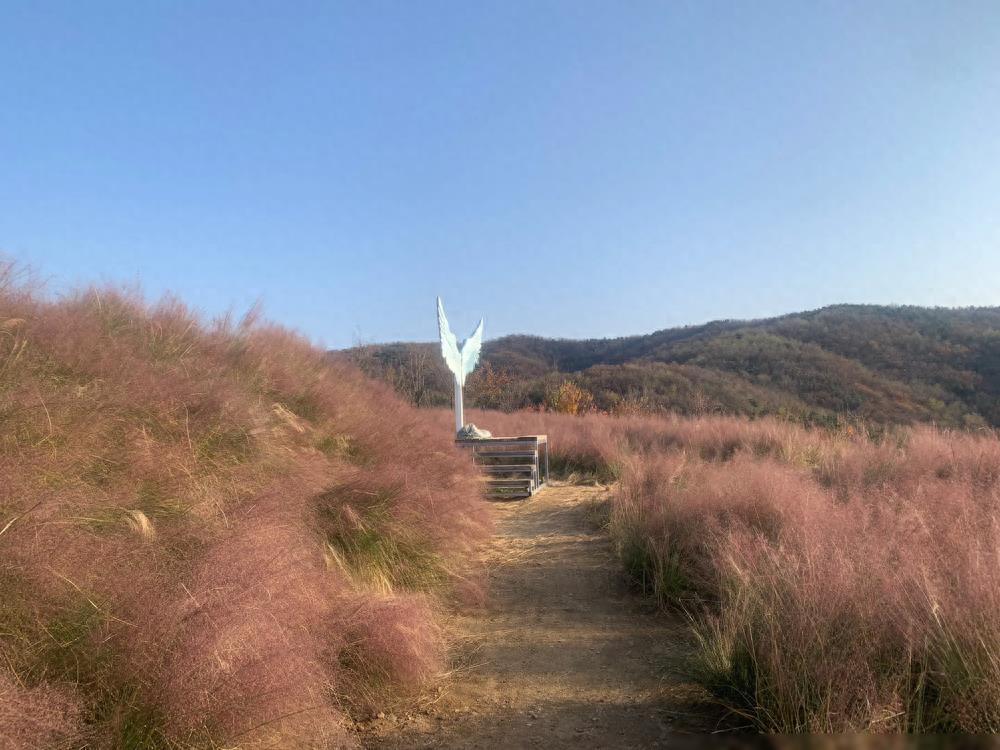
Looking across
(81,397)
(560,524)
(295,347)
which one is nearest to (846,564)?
(81,397)

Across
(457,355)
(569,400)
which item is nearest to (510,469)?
(457,355)

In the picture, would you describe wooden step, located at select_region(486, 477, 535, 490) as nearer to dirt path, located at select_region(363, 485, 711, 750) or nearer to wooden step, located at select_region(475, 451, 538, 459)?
wooden step, located at select_region(475, 451, 538, 459)

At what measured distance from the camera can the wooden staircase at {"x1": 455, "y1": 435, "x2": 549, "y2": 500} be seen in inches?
429

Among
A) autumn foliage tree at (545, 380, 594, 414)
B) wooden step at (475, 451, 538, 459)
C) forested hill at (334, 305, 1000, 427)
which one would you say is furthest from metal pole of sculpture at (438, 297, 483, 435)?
autumn foliage tree at (545, 380, 594, 414)

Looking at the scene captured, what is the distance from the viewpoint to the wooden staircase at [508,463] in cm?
1091

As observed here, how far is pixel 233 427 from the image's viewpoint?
4922mm

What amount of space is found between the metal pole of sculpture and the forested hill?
7125mm

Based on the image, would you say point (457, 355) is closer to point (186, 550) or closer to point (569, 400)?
point (186, 550)

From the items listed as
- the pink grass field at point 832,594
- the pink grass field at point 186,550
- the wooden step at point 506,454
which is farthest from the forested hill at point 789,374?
the pink grass field at point 832,594

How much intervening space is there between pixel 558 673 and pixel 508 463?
747cm

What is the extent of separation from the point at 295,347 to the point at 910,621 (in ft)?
24.9

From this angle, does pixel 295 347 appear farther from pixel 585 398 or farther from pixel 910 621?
pixel 585 398

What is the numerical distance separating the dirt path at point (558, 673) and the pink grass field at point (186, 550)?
31cm

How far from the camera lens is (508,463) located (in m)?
11.6
